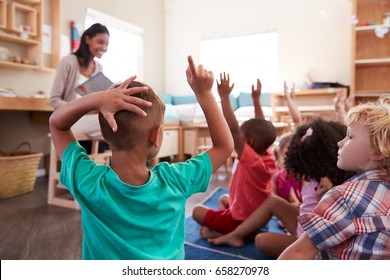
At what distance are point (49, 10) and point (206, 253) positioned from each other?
813mm

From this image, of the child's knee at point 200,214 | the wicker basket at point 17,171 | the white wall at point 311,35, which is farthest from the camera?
the white wall at point 311,35

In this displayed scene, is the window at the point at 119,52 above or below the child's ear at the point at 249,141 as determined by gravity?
above

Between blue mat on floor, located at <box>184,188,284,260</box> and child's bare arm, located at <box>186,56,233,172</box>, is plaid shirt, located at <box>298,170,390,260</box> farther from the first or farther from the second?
blue mat on floor, located at <box>184,188,284,260</box>

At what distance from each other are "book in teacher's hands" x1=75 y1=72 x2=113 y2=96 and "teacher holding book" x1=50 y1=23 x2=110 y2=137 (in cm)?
2

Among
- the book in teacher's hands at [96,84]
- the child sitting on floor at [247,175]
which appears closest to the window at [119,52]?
the book in teacher's hands at [96,84]

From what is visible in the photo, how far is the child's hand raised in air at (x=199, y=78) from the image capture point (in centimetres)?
47

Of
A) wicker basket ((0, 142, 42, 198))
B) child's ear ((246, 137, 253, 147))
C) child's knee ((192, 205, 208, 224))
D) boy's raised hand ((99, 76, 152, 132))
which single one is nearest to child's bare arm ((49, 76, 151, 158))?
boy's raised hand ((99, 76, 152, 132))

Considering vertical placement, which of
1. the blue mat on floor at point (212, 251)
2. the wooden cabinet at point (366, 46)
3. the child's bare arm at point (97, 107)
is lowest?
the blue mat on floor at point (212, 251)

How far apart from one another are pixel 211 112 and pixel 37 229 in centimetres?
99

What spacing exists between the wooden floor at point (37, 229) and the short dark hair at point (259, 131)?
61 centimetres

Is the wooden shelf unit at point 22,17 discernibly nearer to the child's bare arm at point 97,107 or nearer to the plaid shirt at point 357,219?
the child's bare arm at point 97,107
